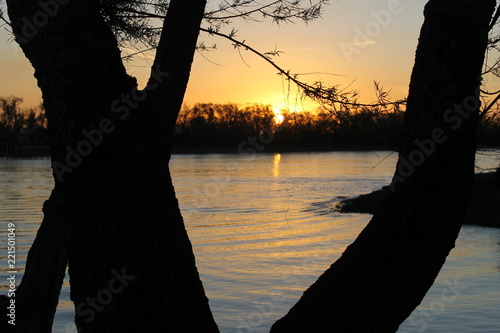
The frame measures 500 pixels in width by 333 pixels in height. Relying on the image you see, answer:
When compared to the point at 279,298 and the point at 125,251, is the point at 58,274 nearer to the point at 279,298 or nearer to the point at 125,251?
the point at 125,251

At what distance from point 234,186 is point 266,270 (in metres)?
27.7

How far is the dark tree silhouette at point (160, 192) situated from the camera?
2.56m

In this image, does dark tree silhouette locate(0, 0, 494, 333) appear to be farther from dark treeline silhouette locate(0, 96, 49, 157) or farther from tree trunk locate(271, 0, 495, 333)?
dark treeline silhouette locate(0, 96, 49, 157)

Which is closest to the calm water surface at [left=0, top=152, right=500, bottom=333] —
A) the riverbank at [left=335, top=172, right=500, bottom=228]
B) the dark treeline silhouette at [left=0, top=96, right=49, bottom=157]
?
the riverbank at [left=335, top=172, right=500, bottom=228]

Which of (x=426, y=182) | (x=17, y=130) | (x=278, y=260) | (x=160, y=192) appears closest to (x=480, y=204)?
(x=278, y=260)

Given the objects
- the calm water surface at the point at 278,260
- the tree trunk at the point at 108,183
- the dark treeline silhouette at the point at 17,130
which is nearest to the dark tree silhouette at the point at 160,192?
the tree trunk at the point at 108,183

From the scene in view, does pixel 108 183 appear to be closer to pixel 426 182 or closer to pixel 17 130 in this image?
pixel 426 182

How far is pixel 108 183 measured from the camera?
2.66 metres

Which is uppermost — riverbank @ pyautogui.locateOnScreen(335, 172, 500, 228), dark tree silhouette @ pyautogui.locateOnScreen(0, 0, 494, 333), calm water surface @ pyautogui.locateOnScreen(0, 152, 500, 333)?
dark tree silhouette @ pyautogui.locateOnScreen(0, 0, 494, 333)

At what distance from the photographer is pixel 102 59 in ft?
9.20

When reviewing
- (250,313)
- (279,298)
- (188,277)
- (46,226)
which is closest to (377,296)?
(188,277)

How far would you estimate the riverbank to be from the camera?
766 inches

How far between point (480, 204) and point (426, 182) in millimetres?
19677

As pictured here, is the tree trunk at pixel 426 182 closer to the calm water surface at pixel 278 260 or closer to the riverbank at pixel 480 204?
the calm water surface at pixel 278 260
